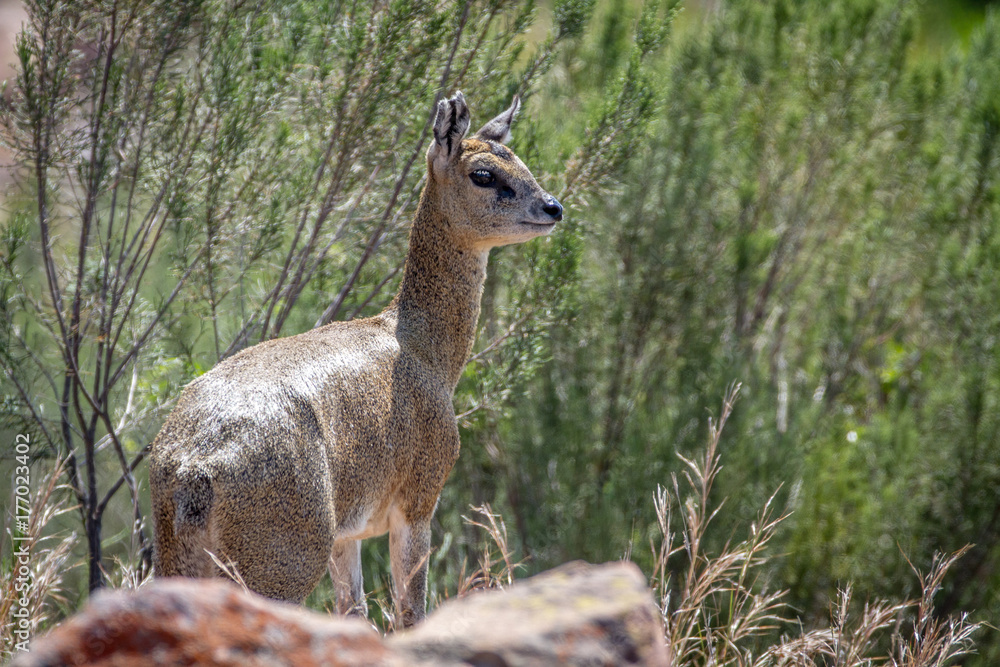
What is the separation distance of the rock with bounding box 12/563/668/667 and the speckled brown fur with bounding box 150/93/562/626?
1.51 meters

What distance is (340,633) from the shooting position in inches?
82.7

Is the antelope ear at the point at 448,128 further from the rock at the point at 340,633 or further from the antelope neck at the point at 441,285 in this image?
the rock at the point at 340,633

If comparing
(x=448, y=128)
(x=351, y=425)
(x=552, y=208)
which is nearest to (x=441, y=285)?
(x=552, y=208)

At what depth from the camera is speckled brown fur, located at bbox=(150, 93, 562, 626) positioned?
11.9 ft

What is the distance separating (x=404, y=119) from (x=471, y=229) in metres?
1.44

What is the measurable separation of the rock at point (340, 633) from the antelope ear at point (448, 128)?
308 centimetres

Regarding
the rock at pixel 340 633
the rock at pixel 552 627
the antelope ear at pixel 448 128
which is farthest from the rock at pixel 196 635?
the antelope ear at pixel 448 128

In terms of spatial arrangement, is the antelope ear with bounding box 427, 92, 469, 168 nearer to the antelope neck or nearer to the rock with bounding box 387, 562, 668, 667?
the antelope neck

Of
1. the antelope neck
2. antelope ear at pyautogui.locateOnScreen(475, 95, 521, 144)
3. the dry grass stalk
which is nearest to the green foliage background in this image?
antelope ear at pyautogui.locateOnScreen(475, 95, 521, 144)

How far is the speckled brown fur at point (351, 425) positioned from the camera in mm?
3615

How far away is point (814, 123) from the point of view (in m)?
10.6

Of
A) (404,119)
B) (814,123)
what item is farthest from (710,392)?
(404,119)

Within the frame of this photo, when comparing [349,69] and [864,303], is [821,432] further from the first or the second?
[349,69]

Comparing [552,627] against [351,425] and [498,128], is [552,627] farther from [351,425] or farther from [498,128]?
[498,128]
